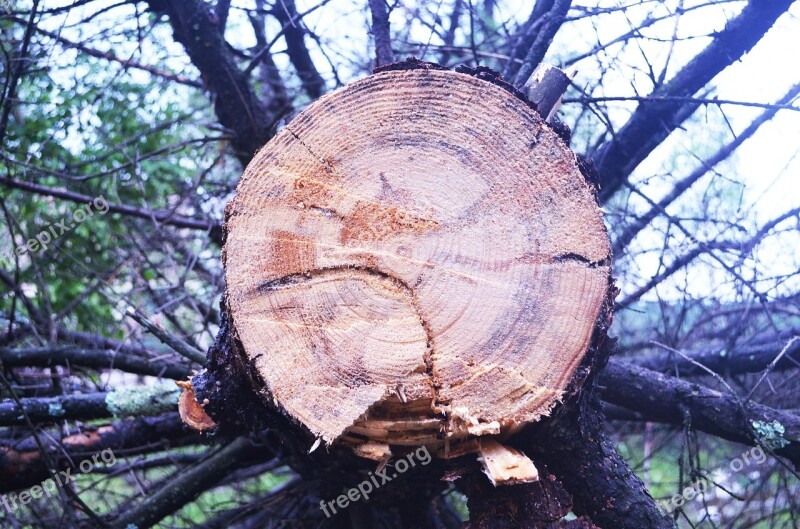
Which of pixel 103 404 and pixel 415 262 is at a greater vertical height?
pixel 103 404

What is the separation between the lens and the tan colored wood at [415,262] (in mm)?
1465

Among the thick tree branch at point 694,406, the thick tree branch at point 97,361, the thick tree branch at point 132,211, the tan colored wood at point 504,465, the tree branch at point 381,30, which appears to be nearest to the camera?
the tan colored wood at point 504,465

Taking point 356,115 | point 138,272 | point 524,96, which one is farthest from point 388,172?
point 138,272

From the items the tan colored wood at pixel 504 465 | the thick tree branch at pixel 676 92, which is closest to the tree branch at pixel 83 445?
the tan colored wood at pixel 504 465

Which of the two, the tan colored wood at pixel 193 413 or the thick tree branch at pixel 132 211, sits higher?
the thick tree branch at pixel 132 211

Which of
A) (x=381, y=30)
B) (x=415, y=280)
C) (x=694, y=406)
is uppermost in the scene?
(x=381, y=30)

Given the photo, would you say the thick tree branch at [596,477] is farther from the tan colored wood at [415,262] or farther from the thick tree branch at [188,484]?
the thick tree branch at [188,484]

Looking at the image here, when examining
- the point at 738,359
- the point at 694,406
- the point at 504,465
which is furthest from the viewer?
the point at 738,359

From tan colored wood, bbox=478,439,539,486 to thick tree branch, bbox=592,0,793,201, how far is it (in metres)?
1.17

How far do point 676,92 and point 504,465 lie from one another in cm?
184

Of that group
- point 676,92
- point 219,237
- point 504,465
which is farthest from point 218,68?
point 504,465

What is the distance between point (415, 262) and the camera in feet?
5.20

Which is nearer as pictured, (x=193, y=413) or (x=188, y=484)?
(x=193, y=413)

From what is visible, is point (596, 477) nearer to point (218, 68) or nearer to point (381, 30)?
point (381, 30)
